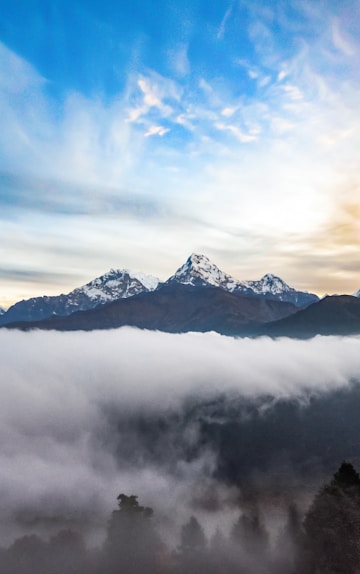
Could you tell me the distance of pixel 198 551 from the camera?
164875 mm

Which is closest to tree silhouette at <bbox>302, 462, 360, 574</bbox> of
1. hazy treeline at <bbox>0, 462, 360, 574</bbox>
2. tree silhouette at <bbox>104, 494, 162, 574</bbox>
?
hazy treeline at <bbox>0, 462, 360, 574</bbox>

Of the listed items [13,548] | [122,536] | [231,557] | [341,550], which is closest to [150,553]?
[122,536]

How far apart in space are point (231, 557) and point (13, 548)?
115 metres

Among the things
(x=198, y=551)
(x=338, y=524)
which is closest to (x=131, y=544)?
(x=198, y=551)

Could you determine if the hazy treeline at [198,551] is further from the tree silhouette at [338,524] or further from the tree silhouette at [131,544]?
the tree silhouette at [338,524]

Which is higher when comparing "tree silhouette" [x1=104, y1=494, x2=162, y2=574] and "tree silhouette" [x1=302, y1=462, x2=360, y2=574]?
"tree silhouette" [x1=302, y1=462, x2=360, y2=574]

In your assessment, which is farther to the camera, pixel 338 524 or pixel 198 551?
pixel 198 551

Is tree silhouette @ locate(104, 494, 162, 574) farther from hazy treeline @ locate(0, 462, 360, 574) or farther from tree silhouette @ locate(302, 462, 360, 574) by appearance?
tree silhouette @ locate(302, 462, 360, 574)

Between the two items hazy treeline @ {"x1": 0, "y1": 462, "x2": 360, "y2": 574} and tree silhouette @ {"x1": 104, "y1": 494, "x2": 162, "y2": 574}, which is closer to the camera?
hazy treeline @ {"x1": 0, "y1": 462, "x2": 360, "y2": 574}

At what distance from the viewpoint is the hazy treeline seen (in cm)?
10856

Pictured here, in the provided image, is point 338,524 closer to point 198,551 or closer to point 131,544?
point 198,551

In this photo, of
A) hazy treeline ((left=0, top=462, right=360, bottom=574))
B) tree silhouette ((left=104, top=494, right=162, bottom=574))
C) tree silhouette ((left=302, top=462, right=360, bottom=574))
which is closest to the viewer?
tree silhouette ((left=302, top=462, right=360, bottom=574))

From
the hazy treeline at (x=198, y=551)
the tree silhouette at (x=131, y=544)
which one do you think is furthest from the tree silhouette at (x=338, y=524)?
the tree silhouette at (x=131, y=544)

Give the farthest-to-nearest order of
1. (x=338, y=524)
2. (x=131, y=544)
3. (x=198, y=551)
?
1. (x=131, y=544)
2. (x=198, y=551)
3. (x=338, y=524)
